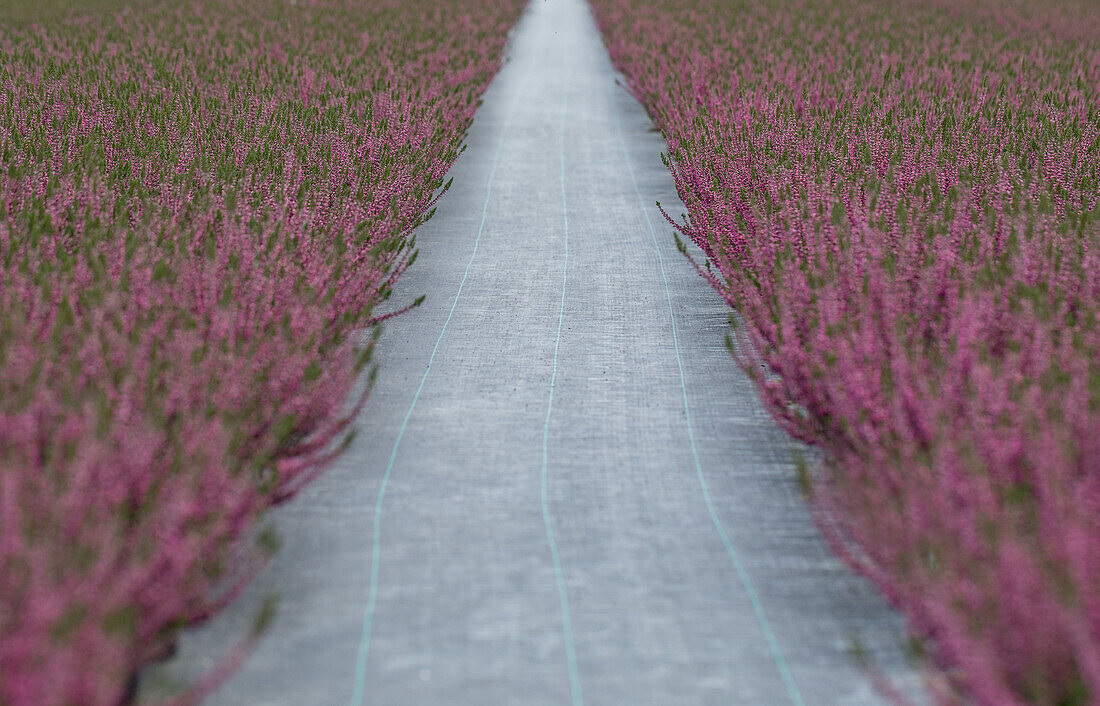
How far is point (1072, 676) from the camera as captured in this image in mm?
2547

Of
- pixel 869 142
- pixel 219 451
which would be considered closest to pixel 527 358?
pixel 219 451

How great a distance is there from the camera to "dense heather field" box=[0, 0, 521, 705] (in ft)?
8.55

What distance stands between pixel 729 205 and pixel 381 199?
187 cm

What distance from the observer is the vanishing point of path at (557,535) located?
306 cm

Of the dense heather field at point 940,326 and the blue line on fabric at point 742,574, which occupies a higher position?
the dense heather field at point 940,326

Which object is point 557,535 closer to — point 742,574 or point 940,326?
point 742,574

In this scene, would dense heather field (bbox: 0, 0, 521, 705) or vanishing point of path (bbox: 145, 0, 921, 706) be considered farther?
vanishing point of path (bbox: 145, 0, 921, 706)

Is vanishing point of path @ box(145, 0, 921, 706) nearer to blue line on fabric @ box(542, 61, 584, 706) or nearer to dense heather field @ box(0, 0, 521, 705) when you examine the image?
blue line on fabric @ box(542, 61, 584, 706)

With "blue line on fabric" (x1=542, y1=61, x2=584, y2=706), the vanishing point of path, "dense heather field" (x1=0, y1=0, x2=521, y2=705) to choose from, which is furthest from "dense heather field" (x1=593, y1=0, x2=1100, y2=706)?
"dense heather field" (x1=0, y1=0, x2=521, y2=705)

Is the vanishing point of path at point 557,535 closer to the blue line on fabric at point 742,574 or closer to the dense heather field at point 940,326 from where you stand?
the blue line on fabric at point 742,574

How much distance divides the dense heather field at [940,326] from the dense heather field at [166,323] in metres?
1.73

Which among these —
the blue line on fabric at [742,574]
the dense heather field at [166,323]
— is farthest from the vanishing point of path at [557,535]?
the dense heather field at [166,323]

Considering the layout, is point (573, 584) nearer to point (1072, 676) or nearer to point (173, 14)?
point (1072, 676)

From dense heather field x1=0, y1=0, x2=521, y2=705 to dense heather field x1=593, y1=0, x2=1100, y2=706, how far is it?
1.73 m
